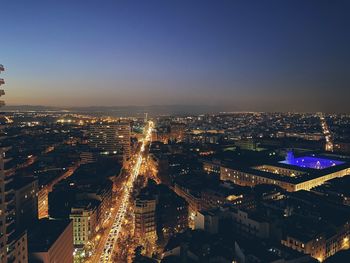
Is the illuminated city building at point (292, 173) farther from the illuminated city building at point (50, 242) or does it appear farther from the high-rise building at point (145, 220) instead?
the illuminated city building at point (50, 242)

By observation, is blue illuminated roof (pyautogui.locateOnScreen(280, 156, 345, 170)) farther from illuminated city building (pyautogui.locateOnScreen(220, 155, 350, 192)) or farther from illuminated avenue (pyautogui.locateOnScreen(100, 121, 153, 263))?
illuminated avenue (pyautogui.locateOnScreen(100, 121, 153, 263))

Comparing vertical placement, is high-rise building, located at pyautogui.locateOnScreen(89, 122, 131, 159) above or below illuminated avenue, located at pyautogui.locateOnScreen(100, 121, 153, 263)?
above

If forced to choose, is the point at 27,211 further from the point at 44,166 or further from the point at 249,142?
the point at 249,142

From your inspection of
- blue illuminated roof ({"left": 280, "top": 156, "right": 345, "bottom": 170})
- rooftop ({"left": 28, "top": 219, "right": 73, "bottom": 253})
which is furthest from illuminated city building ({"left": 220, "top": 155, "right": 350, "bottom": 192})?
rooftop ({"left": 28, "top": 219, "right": 73, "bottom": 253})

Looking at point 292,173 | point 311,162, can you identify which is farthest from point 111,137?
point 311,162

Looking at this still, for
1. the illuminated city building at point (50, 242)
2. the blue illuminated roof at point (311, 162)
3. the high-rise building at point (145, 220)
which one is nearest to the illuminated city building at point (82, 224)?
the illuminated city building at point (50, 242)

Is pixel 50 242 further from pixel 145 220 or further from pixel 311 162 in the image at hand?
pixel 311 162
